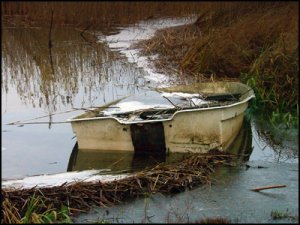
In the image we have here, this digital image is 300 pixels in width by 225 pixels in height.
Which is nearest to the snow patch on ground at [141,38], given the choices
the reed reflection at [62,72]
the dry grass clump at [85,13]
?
the reed reflection at [62,72]

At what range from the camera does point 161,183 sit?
202 inches

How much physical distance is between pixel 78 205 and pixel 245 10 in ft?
31.8

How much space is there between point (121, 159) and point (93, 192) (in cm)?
138

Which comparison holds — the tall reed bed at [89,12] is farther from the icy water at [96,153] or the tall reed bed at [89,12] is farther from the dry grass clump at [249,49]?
the icy water at [96,153]

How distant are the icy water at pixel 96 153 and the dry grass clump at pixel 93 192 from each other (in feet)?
0.45

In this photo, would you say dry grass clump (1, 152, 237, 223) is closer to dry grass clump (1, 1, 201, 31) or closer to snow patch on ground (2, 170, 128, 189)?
snow patch on ground (2, 170, 128, 189)

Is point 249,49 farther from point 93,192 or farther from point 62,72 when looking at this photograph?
point 93,192

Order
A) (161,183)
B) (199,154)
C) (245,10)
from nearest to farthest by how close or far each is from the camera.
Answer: (161,183), (199,154), (245,10)

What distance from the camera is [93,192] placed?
191 inches

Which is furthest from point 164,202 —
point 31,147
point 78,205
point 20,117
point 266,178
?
point 20,117

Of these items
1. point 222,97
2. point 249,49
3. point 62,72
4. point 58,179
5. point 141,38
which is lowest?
point 58,179

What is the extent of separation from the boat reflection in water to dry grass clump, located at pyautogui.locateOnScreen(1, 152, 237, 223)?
0.51m

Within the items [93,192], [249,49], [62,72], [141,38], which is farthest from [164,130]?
[141,38]

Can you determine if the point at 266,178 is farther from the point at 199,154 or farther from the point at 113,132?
the point at 113,132
